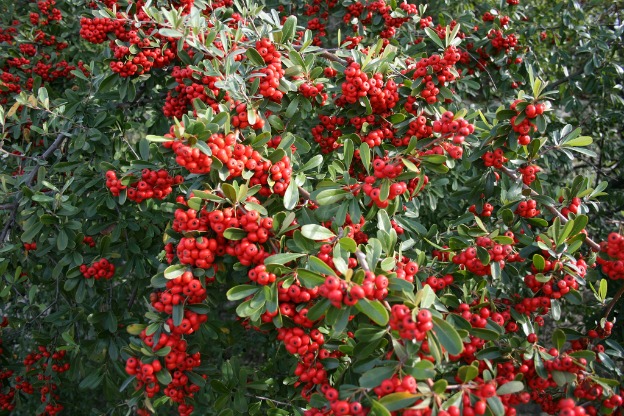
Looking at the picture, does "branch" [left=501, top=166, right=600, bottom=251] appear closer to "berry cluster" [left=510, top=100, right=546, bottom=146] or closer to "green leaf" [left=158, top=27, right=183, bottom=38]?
"berry cluster" [left=510, top=100, right=546, bottom=146]

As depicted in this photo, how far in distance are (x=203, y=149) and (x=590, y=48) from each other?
3947mm

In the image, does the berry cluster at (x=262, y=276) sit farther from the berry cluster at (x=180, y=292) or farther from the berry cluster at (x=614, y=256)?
the berry cluster at (x=614, y=256)

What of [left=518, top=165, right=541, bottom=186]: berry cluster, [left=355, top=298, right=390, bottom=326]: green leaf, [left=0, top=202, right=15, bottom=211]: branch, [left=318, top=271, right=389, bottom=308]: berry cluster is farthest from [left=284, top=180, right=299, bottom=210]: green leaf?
[left=0, top=202, right=15, bottom=211]: branch

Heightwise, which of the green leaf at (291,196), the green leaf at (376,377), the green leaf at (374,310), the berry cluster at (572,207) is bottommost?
the green leaf at (376,377)

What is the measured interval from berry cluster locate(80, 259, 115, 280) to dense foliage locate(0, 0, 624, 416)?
2 centimetres

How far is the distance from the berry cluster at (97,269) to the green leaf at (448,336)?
2.06m

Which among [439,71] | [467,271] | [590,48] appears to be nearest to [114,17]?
[439,71]

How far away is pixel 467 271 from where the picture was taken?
254 cm

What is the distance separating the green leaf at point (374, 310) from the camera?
179 cm

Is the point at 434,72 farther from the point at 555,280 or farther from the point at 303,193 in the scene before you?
the point at 555,280

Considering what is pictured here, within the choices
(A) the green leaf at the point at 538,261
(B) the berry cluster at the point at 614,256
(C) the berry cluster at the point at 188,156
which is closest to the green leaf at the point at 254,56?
(C) the berry cluster at the point at 188,156

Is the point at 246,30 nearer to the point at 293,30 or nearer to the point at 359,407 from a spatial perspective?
the point at 293,30

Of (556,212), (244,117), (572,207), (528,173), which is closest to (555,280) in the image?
(556,212)

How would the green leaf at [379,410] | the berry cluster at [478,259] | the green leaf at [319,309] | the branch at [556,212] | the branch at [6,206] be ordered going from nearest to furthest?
1. the green leaf at [379,410]
2. the green leaf at [319,309]
3. the berry cluster at [478,259]
4. the branch at [556,212]
5. the branch at [6,206]
